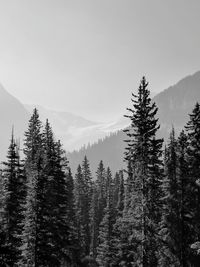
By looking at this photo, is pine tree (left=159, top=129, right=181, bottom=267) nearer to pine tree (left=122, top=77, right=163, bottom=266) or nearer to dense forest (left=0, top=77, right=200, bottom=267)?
dense forest (left=0, top=77, right=200, bottom=267)

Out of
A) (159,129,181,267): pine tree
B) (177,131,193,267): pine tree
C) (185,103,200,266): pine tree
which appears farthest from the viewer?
(159,129,181,267): pine tree

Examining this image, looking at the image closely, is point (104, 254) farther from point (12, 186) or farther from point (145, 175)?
point (145, 175)

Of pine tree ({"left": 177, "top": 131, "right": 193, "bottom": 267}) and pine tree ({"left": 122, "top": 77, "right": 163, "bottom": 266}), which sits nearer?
pine tree ({"left": 122, "top": 77, "right": 163, "bottom": 266})

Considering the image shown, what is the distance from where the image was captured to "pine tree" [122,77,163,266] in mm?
25562

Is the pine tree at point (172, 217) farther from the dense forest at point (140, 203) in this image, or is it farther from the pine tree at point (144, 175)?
the pine tree at point (144, 175)

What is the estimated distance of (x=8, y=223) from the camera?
30.6m

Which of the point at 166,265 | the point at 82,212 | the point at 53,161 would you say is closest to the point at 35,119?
the point at 53,161

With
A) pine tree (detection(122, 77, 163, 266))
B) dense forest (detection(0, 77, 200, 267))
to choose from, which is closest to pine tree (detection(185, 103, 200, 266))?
dense forest (detection(0, 77, 200, 267))

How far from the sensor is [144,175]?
26.0m

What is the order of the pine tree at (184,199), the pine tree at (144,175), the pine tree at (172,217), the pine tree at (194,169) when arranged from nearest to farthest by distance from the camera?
the pine tree at (144,175), the pine tree at (194,169), the pine tree at (184,199), the pine tree at (172,217)

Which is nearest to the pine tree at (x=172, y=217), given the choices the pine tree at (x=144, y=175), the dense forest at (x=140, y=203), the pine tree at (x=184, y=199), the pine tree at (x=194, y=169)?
the dense forest at (x=140, y=203)

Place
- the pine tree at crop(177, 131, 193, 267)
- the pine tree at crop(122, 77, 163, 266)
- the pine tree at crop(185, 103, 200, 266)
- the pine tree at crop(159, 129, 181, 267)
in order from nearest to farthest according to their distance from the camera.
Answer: the pine tree at crop(122, 77, 163, 266), the pine tree at crop(185, 103, 200, 266), the pine tree at crop(177, 131, 193, 267), the pine tree at crop(159, 129, 181, 267)

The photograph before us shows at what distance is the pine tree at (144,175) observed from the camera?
25562 millimetres

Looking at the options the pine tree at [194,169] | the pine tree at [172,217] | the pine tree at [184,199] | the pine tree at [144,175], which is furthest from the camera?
the pine tree at [172,217]
